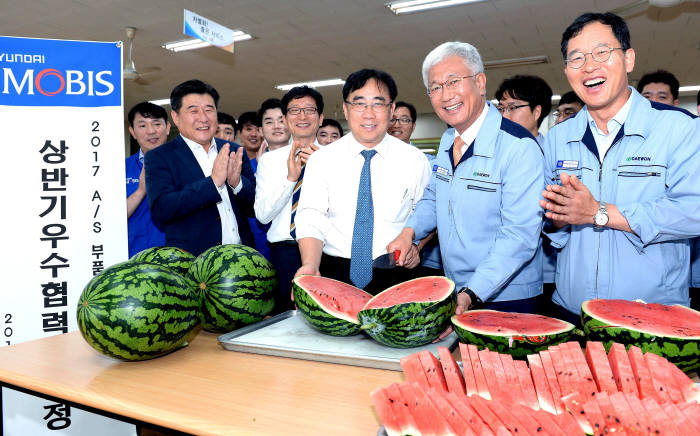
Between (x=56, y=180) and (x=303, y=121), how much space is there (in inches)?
60.8

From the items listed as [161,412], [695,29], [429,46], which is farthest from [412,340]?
[695,29]

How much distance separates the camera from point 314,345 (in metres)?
1.70

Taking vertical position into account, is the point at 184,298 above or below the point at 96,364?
above

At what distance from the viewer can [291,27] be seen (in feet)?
30.0

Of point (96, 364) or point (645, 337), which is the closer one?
point (645, 337)

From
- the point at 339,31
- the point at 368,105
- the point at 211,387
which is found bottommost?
the point at 211,387

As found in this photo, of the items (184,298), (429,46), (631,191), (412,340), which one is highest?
(429,46)

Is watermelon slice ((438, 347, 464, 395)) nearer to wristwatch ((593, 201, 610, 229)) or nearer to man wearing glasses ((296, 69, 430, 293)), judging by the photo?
wristwatch ((593, 201, 610, 229))

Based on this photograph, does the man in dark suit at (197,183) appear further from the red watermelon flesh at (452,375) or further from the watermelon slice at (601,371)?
the watermelon slice at (601,371)

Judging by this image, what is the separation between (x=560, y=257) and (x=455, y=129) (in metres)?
0.79

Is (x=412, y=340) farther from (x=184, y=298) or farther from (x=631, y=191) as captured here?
(x=631, y=191)

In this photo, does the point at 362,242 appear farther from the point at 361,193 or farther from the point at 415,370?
the point at 415,370

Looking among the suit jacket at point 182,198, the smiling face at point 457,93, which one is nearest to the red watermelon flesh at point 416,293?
the smiling face at point 457,93

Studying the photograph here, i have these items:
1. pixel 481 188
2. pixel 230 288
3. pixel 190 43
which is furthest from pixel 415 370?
pixel 190 43
